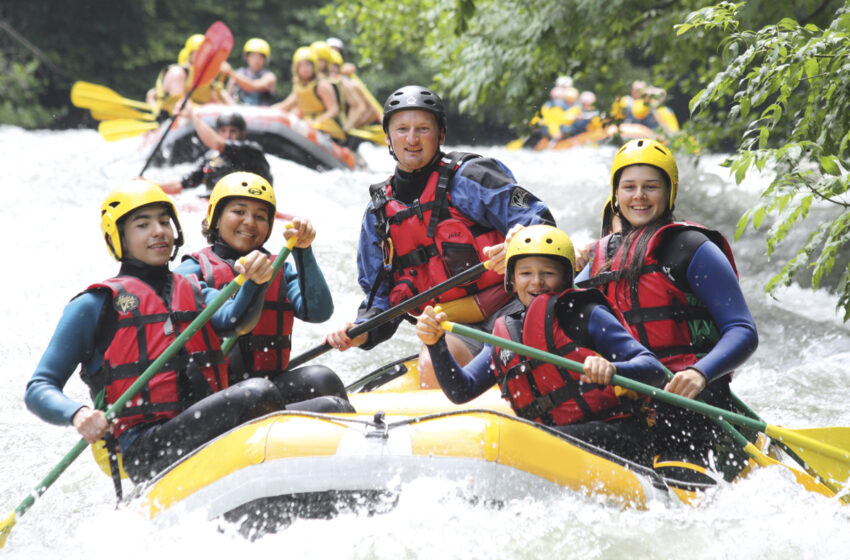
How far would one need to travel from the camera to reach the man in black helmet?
876 cm

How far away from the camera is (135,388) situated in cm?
313

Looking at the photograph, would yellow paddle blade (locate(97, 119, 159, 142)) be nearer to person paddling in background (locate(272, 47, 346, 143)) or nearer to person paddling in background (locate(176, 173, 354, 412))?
person paddling in background (locate(272, 47, 346, 143))

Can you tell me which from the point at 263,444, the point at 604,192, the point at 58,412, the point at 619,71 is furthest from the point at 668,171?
the point at 604,192

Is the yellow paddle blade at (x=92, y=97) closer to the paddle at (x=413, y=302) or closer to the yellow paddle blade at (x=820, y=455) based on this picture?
the paddle at (x=413, y=302)

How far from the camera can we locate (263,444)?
2910 mm

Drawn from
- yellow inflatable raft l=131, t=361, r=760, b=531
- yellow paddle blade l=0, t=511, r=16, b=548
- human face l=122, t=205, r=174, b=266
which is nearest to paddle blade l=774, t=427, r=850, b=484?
yellow inflatable raft l=131, t=361, r=760, b=531

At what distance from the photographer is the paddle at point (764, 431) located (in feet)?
9.73

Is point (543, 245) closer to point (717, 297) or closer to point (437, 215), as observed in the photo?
point (717, 297)

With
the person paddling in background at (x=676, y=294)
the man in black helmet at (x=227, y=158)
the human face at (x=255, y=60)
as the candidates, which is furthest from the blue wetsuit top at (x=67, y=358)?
the human face at (x=255, y=60)

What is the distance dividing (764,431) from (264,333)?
5.79ft

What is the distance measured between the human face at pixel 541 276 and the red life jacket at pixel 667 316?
0.90 feet

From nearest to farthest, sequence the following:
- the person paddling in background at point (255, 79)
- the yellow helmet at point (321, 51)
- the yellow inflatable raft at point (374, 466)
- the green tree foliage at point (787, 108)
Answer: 1. the yellow inflatable raft at point (374, 466)
2. the green tree foliage at point (787, 108)
3. the yellow helmet at point (321, 51)
4. the person paddling in background at point (255, 79)

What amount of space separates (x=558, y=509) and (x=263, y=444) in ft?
2.91

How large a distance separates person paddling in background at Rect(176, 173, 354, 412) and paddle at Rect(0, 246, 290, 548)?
0.32 meters
